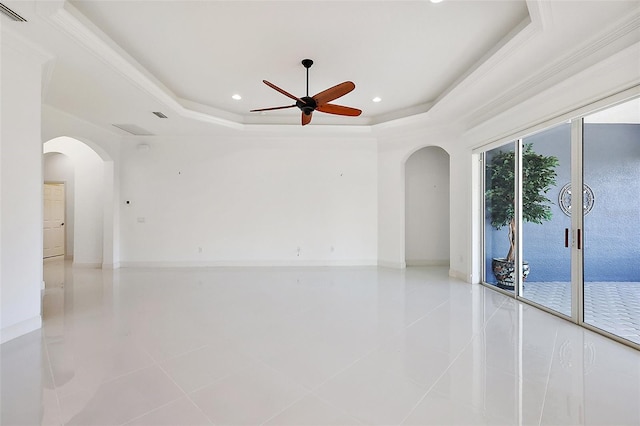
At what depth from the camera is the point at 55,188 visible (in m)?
7.31

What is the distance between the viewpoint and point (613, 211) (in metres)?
3.00

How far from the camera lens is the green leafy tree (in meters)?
3.68

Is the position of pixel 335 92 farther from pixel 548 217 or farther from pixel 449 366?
pixel 548 217

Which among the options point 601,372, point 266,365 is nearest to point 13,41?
point 266,365

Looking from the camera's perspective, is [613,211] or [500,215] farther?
[500,215]

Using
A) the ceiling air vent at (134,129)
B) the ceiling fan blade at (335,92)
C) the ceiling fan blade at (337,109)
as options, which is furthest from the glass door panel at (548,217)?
the ceiling air vent at (134,129)

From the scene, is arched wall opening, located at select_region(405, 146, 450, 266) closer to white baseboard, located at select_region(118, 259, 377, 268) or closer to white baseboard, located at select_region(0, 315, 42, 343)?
white baseboard, located at select_region(118, 259, 377, 268)

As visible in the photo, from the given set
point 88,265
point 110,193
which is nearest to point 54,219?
point 88,265

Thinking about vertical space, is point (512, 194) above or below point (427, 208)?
above

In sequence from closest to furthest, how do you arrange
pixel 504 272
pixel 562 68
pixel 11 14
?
1. pixel 11 14
2. pixel 562 68
3. pixel 504 272

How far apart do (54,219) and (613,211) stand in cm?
1121

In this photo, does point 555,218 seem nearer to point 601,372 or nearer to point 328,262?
point 601,372

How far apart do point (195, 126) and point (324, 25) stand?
3.59 metres

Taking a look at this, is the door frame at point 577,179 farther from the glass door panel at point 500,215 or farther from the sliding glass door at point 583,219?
the glass door panel at point 500,215
